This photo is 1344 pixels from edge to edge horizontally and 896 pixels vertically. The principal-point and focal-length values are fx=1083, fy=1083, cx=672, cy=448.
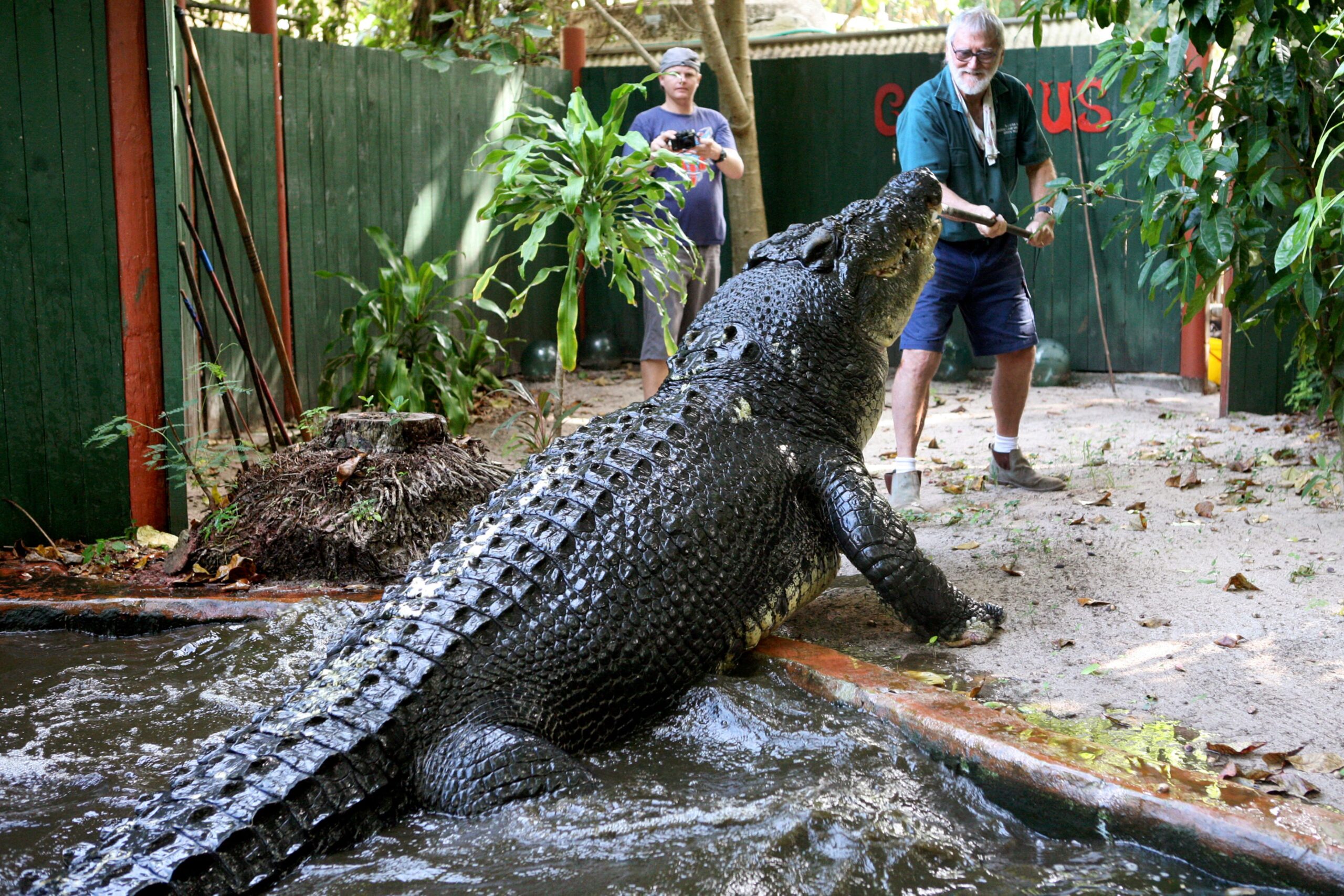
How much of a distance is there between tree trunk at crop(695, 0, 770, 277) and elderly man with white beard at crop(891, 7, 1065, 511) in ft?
11.5

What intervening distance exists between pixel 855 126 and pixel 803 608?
674 centimetres

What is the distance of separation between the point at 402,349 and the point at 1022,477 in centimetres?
418

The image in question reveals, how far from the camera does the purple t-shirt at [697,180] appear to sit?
6.65m

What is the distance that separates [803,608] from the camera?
3.65 m

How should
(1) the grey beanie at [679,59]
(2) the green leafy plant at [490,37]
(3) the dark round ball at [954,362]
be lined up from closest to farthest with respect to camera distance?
1. (1) the grey beanie at [679,59]
2. (2) the green leafy plant at [490,37]
3. (3) the dark round ball at [954,362]

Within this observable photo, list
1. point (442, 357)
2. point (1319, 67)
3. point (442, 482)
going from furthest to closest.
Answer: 1. point (442, 357)
2. point (442, 482)
3. point (1319, 67)

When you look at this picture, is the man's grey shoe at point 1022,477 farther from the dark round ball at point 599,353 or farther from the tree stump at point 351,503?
the dark round ball at point 599,353

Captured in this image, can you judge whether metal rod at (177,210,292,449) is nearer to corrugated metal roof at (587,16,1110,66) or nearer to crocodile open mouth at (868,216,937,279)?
crocodile open mouth at (868,216,937,279)

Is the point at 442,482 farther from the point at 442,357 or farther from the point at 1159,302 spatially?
the point at 1159,302

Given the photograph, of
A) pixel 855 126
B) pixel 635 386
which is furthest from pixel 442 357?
pixel 855 126

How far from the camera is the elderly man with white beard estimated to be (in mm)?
4664

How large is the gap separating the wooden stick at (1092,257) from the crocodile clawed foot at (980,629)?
570 centimetres

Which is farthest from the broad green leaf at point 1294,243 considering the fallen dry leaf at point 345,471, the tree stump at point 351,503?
the fallen dry leaf at point 345,471

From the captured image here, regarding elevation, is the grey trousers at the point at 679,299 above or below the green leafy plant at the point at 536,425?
above
